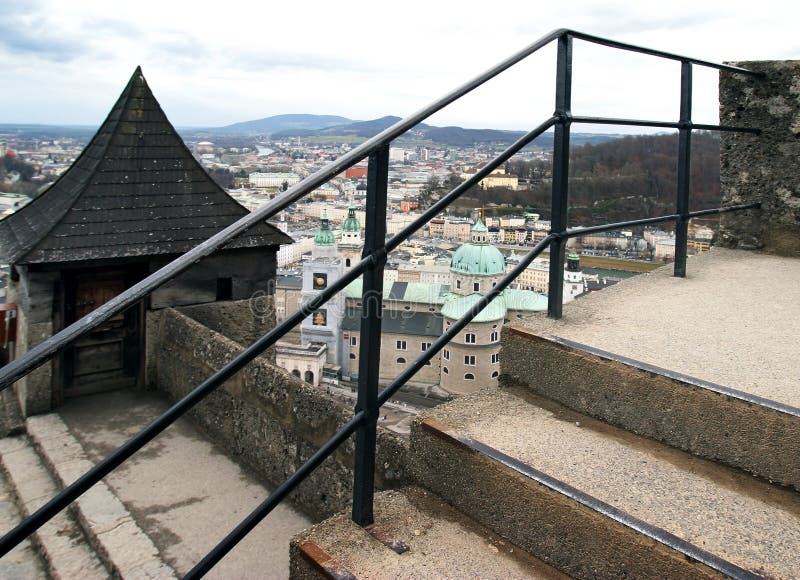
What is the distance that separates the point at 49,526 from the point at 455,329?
2898 millimetres

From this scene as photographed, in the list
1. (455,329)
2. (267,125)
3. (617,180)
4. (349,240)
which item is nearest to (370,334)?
(455,329)

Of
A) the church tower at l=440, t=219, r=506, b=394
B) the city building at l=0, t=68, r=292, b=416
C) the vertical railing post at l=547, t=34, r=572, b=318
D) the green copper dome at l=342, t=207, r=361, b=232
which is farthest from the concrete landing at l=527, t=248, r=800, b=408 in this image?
the green copper dome at l=342, t=207, r=361, b=232

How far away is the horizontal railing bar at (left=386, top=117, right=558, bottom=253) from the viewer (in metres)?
1.50

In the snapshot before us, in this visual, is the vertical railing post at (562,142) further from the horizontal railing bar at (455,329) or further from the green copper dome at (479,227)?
the green copper dome at (479,227)

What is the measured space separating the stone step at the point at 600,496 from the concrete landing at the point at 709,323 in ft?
0.95

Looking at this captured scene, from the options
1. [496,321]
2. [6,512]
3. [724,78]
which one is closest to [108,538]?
[6,512]

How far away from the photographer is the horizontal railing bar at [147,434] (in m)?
0.97

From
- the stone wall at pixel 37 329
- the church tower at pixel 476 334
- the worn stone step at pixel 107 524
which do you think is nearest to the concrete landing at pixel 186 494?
the worn stone step at pixel 107 524

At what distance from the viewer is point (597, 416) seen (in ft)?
6.17

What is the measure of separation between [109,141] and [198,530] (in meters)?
3.59

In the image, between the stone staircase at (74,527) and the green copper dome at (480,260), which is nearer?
the stone staircase at (74,527)

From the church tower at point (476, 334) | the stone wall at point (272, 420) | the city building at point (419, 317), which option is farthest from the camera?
the city building at point (419, 317)

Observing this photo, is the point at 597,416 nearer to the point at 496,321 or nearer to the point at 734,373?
the point at 734,373

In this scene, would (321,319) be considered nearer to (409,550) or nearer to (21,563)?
(21,563)
